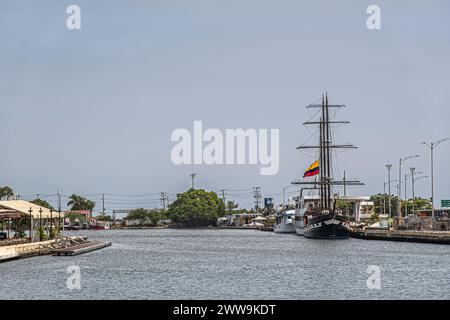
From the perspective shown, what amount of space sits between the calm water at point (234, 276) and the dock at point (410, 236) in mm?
18089

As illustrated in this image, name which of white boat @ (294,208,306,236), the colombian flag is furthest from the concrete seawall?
white boat @ (294,208,306,236)

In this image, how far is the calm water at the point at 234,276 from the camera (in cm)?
5133

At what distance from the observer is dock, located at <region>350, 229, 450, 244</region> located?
364ft

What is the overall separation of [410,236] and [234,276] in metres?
62.4

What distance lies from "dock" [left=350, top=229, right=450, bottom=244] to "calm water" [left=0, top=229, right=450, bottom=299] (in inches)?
712

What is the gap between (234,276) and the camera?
63438 mm

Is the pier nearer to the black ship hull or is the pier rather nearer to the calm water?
the calm water

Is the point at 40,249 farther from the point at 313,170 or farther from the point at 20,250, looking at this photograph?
the point at 313,170

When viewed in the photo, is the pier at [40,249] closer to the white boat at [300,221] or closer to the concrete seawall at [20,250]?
Result: the concrete seawall at [20,250]

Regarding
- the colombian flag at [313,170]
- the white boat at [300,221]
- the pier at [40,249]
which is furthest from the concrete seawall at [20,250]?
the white boat at [300,221]

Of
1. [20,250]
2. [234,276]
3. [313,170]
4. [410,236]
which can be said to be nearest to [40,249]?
[20,250]
